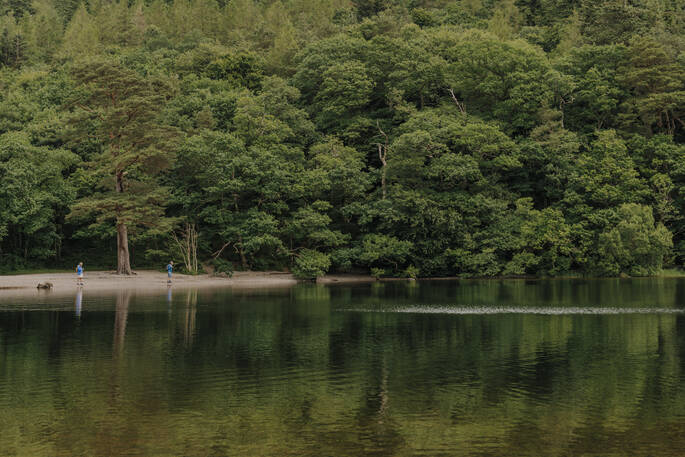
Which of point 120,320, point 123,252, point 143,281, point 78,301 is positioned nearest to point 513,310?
point 120,320

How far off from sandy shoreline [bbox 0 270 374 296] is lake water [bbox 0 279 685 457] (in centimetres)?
1376

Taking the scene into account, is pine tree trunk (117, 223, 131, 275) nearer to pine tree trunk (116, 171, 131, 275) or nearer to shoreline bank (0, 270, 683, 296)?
pine tree trunk (116, 171, 131, 275)

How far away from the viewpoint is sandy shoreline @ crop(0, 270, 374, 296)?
51594 mm

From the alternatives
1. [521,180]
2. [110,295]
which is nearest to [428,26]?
[521,180]

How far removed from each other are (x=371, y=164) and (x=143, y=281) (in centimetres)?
3063

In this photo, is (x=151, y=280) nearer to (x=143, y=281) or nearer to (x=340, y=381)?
(x=143, y=281)

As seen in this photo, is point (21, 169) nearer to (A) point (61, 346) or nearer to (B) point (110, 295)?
(B) point (110, 295)

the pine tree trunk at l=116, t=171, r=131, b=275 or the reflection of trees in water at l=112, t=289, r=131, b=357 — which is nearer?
the reflection of trees in water at l=112, t=289, r=131, b=357

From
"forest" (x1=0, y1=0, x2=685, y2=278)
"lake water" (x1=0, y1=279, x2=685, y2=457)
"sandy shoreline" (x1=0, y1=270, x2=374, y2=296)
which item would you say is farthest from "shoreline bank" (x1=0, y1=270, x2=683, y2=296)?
"lake water" (x1=0, y1=279, x2=685, y2=457)

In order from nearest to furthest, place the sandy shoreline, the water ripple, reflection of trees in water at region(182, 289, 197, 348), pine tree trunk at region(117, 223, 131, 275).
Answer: reflection of trees in water at region(182, 289, 197, 348) → the water ripple → the sandy shoreline → pine tree trunk at region(117, 223, 131, 275)

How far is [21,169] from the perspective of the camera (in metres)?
60.4

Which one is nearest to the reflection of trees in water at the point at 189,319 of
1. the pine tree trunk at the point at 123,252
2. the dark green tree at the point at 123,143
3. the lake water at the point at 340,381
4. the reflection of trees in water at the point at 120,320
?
the lake water at the point at 340,381

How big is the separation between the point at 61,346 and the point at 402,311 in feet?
60.4

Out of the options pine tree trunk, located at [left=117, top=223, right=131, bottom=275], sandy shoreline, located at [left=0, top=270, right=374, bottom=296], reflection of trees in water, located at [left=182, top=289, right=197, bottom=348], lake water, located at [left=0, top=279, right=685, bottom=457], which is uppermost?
pine tree trunk, located at [left=117, top=223, right=131, bottom=275]
